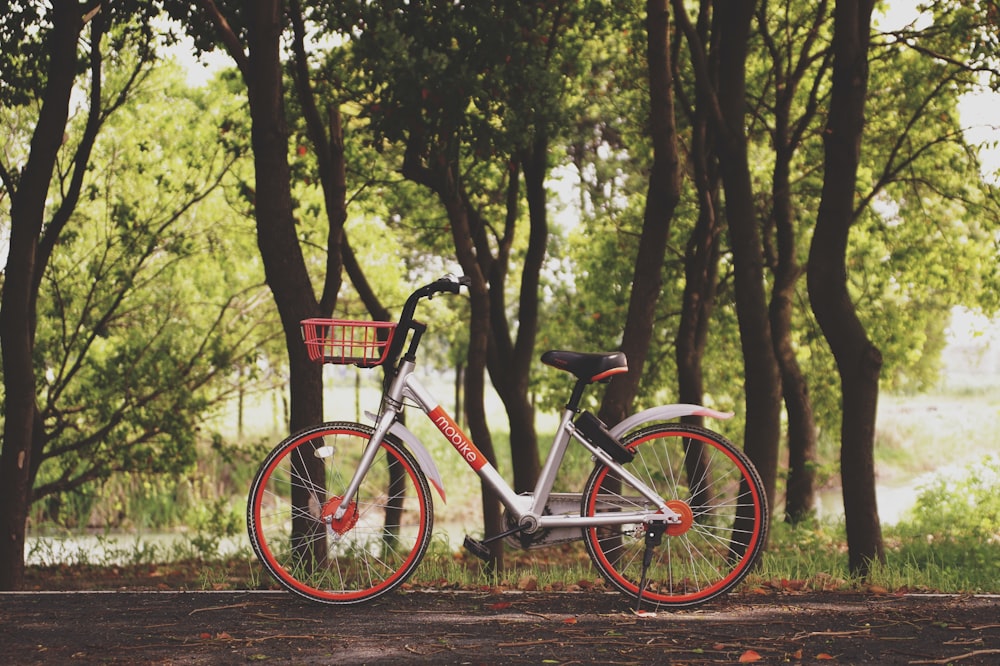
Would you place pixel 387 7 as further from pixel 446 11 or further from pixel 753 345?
pixel 753 345

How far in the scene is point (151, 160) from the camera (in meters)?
15.1

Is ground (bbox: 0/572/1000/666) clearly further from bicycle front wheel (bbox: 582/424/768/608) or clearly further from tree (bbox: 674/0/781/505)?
tree (bbox: 674/0/781/505)

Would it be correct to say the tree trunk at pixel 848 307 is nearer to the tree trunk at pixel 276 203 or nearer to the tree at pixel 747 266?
the tree at pixel 747 266

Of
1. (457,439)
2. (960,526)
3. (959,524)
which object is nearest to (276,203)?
(457,439)

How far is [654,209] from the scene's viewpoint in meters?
9.12

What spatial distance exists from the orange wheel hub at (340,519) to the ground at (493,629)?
1.20 feet

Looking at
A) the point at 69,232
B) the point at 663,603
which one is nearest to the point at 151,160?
the point at 69,232

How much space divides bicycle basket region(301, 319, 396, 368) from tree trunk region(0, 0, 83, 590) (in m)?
4.71

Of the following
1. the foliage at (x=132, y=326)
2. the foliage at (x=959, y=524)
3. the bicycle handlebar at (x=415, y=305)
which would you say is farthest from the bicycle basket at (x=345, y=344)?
the foliage at (x=132, y=326)

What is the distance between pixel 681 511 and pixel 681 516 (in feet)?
0.08

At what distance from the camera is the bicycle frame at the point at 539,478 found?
5.03 metres

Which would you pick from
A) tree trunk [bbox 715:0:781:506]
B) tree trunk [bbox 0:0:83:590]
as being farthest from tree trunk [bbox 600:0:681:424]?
tree trunk [bbox 0:0:83:590]

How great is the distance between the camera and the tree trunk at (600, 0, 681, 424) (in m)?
8.65

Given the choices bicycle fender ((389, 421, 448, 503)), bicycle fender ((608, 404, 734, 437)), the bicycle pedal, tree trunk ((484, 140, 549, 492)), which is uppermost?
tree trunk ((484, 140, 549, 492))
